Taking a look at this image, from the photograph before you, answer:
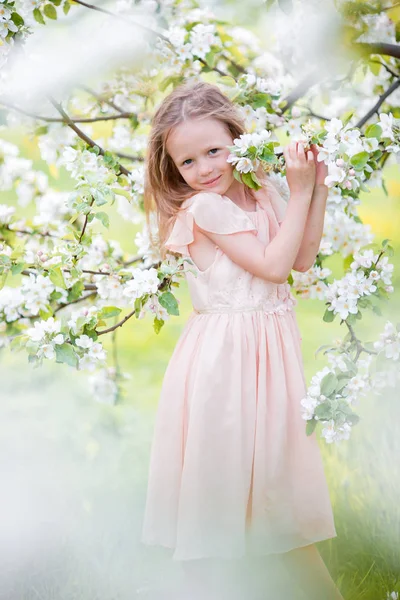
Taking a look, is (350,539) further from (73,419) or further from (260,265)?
(73,419)

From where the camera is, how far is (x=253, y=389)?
4.91ft

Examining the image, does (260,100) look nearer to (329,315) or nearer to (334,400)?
(329,315)

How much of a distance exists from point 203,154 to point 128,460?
1.25m

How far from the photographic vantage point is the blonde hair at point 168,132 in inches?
60.9

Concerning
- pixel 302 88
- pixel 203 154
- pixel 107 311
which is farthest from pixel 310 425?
pixel 302 88

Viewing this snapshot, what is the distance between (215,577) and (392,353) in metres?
0.65

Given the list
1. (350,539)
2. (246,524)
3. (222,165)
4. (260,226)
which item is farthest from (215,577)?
(222,165)

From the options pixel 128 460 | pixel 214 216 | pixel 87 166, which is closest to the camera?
A: pixel 214 216

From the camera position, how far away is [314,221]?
5.04ft

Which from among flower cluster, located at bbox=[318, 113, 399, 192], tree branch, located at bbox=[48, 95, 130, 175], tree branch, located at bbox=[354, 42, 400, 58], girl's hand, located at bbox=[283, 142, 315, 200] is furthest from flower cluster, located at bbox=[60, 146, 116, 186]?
tree branch, located at bbox=[354, 42, 400, 58]

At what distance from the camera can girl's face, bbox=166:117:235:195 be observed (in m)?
1.51

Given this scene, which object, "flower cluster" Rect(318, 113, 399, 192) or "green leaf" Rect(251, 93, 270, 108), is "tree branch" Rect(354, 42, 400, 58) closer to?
"green leaf" Rect(251, 93, 270, 108)

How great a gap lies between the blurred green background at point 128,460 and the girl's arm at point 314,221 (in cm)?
44

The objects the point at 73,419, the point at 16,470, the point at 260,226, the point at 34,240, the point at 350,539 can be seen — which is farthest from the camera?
the point at 73,419
